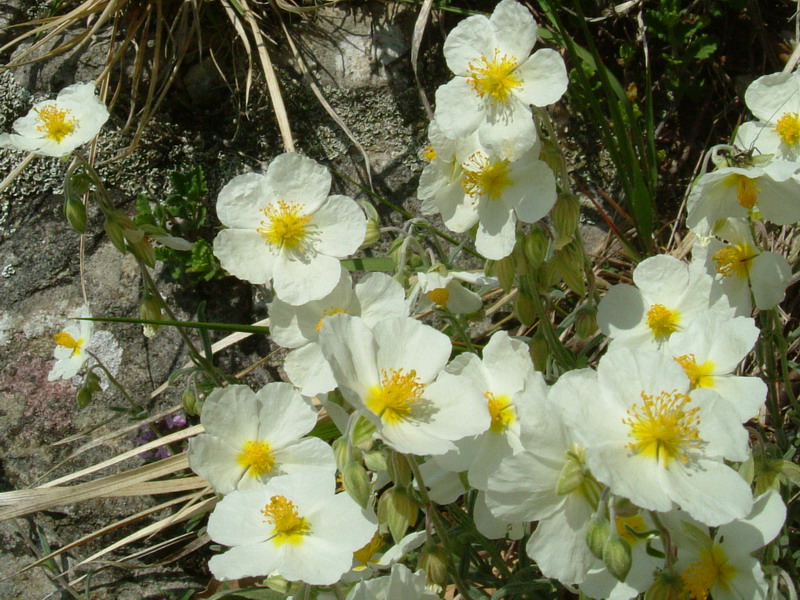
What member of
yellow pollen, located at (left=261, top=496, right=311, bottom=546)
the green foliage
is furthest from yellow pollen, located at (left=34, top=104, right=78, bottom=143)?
yellow pollen, located at (left=261, top=496, right=311, bottom=546)

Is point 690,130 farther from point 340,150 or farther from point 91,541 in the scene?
point 91,541

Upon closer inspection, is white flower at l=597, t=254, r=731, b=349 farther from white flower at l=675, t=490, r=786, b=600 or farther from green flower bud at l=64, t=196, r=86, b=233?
green flower bud at l=64, t=196, r=86, b=233

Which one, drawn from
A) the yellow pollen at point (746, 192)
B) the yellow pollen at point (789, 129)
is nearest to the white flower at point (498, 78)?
the yellow pollen at point (746, 192)

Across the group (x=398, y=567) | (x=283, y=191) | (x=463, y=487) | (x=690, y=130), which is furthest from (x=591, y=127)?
(x=398, y=567)

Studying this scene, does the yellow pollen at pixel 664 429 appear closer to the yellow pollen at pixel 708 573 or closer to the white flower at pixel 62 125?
the yellow pollen at pixel 708 573

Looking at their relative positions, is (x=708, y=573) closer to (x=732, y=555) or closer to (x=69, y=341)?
(x=732, y=555)

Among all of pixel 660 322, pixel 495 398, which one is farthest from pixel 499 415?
pixel 660 322

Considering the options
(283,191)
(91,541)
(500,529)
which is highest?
(283,191)
